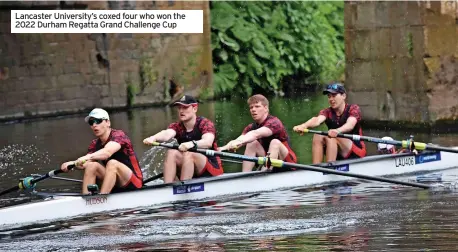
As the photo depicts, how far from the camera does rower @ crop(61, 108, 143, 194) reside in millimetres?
15344

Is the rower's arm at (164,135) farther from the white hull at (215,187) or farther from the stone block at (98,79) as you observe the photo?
the stone block at (98,79)

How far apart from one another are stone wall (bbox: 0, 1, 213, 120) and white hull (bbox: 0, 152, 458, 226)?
44.8 ft

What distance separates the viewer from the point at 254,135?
16.9 meters

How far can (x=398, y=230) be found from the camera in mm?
13062

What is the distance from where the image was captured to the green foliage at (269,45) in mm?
35250

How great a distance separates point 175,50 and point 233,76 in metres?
2.30

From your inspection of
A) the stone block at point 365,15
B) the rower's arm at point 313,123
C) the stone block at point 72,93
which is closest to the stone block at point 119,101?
the stone block at point 72,93

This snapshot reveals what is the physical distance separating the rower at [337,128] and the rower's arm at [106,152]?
3.41 metres

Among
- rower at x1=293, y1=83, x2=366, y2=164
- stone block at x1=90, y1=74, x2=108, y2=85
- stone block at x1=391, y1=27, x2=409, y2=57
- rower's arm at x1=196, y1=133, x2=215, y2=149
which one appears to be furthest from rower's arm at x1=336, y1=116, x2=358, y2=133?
stone block at x1=90, y1=74, x2=108, y2=85

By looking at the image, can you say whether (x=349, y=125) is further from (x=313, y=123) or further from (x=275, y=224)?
(x=275, y=224)

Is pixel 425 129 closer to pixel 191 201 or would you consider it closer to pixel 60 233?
pixel 191 201

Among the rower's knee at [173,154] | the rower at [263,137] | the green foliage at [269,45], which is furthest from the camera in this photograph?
the green foliage at [269,45]

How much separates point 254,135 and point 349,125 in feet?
5.58

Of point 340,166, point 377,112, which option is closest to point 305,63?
point 377,112
